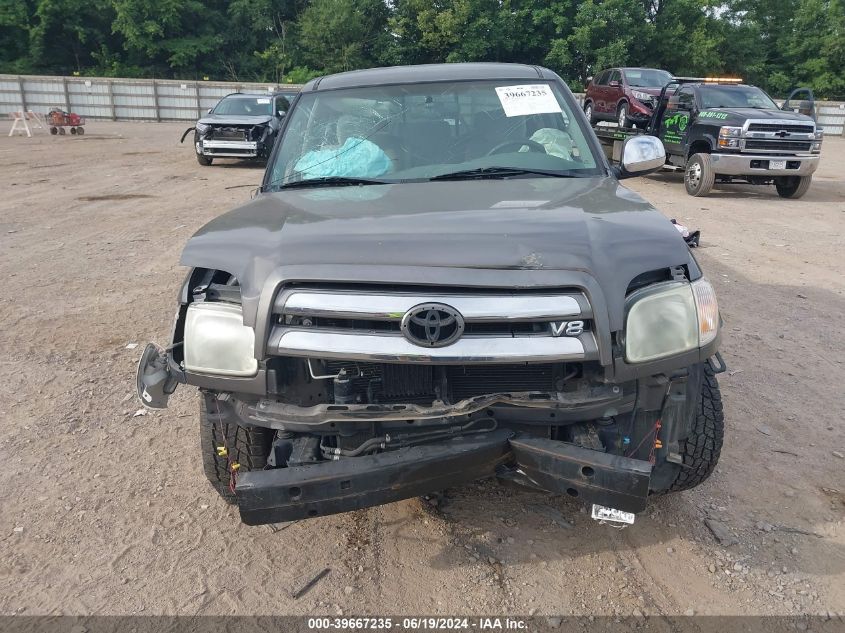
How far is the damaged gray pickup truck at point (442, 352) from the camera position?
85.7 inches

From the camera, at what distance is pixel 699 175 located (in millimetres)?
12000

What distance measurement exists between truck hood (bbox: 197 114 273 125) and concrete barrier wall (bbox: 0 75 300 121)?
1828 cm

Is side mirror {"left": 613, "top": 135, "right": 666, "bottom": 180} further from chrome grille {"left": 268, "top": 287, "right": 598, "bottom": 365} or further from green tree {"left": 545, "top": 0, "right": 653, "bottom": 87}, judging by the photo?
green tree {"left": 545, "top": 0, "right": 653, "bottom": 87}

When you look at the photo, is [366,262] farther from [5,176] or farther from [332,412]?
[5,176]

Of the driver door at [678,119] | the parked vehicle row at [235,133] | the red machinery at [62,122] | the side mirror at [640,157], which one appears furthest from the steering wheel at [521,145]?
the red machinery at [62,122]

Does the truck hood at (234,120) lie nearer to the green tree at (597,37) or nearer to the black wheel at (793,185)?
the black wheel at (793,185)

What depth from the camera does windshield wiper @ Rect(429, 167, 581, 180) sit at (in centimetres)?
325

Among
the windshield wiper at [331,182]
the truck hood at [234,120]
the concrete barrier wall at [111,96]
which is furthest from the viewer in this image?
the concrete barrier wall at [111,96]

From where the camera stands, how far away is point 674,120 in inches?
510

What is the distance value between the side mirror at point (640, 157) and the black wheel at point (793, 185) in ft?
33.0

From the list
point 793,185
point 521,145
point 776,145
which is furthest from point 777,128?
point 521,145

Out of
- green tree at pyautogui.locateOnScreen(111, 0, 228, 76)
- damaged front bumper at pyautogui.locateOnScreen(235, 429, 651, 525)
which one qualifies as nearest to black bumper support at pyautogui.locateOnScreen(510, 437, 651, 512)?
damaged front bumper at pyautogui.locateOnScreen(235, 429, 651, 525)

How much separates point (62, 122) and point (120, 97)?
10.1m

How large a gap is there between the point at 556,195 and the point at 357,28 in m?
39.4
